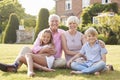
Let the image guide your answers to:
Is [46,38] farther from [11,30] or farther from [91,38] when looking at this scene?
[11,30]

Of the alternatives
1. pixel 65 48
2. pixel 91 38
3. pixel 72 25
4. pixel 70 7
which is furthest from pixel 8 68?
pixel 70 7

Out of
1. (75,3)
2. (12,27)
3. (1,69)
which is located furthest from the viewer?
(75,3)

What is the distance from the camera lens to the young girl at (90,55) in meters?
7.92

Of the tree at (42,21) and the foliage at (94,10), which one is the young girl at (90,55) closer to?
the tree at (42,21)

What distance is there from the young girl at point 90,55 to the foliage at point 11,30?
27195 mm

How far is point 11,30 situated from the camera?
3569 centimetres

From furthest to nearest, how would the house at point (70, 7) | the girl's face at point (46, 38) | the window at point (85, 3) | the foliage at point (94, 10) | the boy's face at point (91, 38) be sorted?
1. the house at point (70, 7)
2. the window at point (85, 3)
3. the foliage at point (94, 10)
4. the girl's face at point (46, 38)
5. the boy's face at point (91, 38)

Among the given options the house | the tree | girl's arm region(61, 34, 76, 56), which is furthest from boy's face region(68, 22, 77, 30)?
the house

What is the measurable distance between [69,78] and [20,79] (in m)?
1.02

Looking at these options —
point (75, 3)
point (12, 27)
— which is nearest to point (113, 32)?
point (12, 27)

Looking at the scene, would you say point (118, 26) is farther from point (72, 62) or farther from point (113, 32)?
point (72, 62)

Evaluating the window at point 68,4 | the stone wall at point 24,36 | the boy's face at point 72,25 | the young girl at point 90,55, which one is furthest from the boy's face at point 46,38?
the window at point 68,4

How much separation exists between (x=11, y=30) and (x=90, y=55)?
2798cm

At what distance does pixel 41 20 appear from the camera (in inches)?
1321
